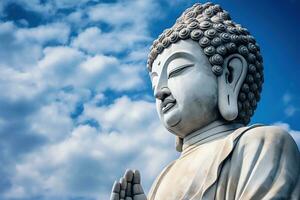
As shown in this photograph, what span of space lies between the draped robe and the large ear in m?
0.35

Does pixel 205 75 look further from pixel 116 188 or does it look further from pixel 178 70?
pixel 116 188

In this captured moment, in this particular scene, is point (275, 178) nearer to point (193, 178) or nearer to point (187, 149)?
point (193, 178)

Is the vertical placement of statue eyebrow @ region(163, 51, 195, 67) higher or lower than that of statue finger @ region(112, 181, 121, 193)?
higher

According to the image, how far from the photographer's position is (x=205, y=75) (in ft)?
26.3

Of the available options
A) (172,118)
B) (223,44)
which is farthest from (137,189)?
(223,44)

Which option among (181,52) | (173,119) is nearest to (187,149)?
(173,119)

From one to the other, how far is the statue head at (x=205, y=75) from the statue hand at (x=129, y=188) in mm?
978

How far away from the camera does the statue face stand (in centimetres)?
795

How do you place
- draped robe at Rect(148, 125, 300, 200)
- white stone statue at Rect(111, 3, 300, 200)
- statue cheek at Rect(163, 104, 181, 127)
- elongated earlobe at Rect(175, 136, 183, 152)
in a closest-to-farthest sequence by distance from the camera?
draped robe at Rect(148, 125, 300, 200) < white stone statue at Rect(111, 3, 300, 200) < statue cheek at Rect(163, 104, 181, 127) < elongated earlobe at Rect(175, 136, 183, 152)

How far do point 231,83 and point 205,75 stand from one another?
1.13 feet

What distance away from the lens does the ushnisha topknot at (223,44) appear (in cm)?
811

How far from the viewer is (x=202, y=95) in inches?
312

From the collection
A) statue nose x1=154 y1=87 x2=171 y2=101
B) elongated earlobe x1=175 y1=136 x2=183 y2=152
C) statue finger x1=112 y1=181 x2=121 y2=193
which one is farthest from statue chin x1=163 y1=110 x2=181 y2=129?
statue finger x1=112 y1=181 x2=121 y2=193

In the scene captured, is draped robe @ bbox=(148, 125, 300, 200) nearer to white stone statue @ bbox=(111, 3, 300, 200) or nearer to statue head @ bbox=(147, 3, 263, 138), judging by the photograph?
white stone statue @ bbox=(111, 3, 300, 200)
